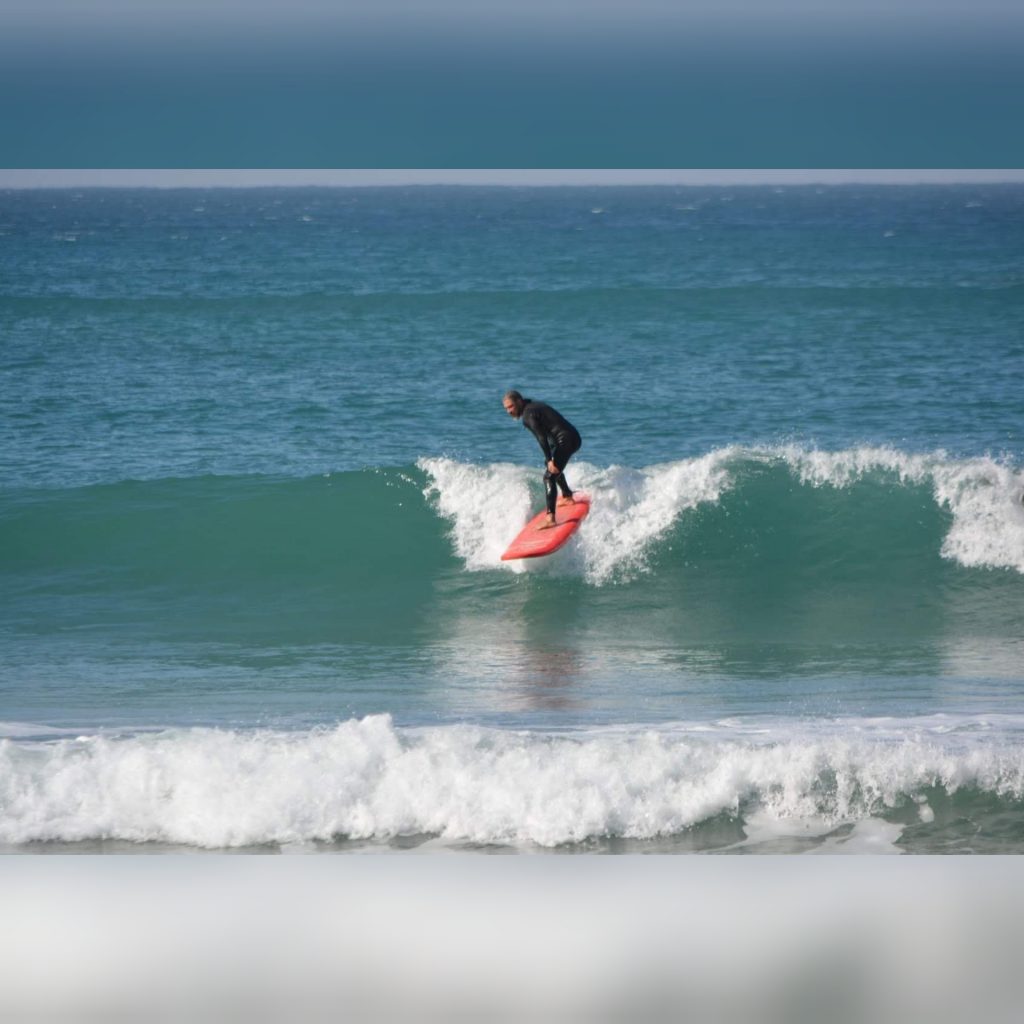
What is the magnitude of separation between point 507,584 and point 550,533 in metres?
0.45

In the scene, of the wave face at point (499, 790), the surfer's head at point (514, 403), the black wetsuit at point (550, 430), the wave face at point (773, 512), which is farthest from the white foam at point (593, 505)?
the wave face at point (499, 790)

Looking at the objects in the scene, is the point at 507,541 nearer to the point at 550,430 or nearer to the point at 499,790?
the point at 550,430

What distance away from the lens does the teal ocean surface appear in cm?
430

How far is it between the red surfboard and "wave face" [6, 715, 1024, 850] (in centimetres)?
291

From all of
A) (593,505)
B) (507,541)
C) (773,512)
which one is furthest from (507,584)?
(773,512)

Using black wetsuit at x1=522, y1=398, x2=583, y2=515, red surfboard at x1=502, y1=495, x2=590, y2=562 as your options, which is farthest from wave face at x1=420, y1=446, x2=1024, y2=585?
black wetsuit at x1=522, y1=398, x2=583, y2=515

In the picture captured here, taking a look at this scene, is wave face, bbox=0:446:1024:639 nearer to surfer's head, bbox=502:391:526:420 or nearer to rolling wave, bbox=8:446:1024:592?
rolling wave, bbox=8:446:1024:592

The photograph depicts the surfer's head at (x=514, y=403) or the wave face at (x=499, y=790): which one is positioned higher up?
the surfer's head at (x=514, y=403)

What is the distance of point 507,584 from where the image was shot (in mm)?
7836

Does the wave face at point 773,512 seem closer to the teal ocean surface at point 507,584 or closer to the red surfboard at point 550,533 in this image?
the teal ocean surface at point 507,584

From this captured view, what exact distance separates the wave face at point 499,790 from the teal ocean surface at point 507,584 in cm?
1

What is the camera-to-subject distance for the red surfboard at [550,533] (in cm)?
756

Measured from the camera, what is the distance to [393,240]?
33.4 m
